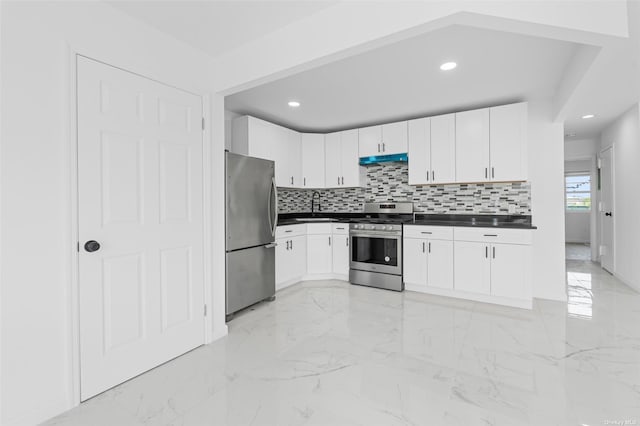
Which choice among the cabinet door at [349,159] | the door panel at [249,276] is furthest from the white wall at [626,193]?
the door panel at [249,276]

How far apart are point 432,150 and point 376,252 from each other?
5.07 ft

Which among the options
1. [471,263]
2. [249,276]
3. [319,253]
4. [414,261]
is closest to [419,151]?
[414,261]

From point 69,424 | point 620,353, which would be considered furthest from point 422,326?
point 69,424

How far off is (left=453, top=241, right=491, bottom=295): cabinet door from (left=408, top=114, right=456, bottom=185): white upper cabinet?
896 millimetres

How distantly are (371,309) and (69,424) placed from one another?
255cm

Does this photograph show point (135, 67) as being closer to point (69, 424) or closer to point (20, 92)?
point (20, 92)

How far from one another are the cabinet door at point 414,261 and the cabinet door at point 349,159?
1282mm

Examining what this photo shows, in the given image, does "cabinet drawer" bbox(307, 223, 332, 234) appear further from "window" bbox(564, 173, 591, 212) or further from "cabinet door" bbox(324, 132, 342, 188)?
"window" bbox(564, 173, 591, 212)

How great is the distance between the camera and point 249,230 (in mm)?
3303

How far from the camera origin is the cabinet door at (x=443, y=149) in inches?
156

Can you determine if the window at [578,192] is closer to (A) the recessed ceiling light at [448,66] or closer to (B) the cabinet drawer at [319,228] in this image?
(B) the cabinet drawer at [319,228]

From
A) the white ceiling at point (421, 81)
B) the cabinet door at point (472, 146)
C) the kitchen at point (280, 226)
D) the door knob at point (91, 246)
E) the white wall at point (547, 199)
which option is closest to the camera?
the kitchen at point (280, 226)

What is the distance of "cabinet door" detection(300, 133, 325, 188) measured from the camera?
16.3ft

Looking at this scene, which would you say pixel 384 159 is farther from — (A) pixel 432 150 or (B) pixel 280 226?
(B) pixel 280 226
